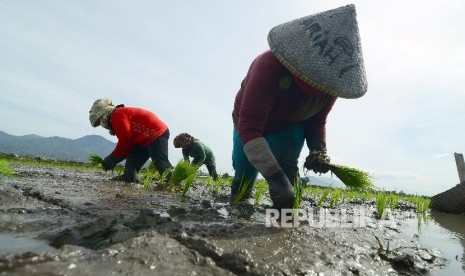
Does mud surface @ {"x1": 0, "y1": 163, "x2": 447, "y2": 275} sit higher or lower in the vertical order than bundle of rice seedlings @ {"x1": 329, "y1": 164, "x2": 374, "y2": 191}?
lower

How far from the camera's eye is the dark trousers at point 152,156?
5.12m

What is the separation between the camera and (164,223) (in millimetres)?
1722

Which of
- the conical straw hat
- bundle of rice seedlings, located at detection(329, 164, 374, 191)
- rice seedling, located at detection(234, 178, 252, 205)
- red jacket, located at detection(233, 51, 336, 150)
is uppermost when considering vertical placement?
the conical straw hat

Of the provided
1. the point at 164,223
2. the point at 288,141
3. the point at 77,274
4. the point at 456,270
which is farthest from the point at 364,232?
the point at 77,274

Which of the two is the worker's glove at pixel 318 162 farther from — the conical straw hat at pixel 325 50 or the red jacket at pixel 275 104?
the conical straw hat at pixel 325 50

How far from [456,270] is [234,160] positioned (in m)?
2.17

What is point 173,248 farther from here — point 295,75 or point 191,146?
point 191,146

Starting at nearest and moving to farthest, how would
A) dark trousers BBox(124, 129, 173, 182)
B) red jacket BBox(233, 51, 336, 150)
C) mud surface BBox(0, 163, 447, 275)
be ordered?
mud surface BBox(0, 163, 447, 275) → red jacket BBox(233, 51, 336, 150) → dark trousers BBox(124, 129, 173, 182)

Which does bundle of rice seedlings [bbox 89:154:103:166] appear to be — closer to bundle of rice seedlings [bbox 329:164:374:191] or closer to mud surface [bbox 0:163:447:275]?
mud surface [bbox 0:163:447:275]

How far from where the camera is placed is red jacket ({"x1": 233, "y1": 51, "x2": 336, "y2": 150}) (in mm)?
2275

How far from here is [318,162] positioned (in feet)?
8.89

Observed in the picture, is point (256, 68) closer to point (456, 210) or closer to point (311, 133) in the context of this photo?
point (311, 133)

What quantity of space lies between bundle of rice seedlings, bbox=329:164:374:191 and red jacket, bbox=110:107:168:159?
10.1ft

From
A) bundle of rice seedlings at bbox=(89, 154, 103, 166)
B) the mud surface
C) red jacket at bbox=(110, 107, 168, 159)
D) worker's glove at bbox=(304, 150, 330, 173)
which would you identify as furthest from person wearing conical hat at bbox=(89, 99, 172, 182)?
worker's glove at bbox=(304, 150, 330, 173)
